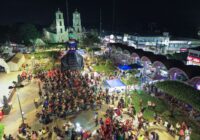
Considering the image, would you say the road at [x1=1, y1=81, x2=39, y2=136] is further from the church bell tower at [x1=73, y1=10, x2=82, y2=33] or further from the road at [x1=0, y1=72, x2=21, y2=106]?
the church bell tower at [x1=73, y1=10, x2=82, y2=33]

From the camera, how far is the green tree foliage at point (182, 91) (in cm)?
1901

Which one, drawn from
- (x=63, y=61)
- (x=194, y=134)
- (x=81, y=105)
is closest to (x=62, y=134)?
A: (x=81, y=105)

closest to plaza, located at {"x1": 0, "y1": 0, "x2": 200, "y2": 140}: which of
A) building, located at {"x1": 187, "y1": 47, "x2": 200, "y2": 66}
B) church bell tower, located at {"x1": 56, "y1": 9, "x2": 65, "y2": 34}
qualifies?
building, located at {"x1": 187, "y1": 47, "x2": 200, "y2": 66}

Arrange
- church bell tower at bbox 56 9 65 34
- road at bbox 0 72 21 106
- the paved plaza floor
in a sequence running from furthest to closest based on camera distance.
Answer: church bell tower at bbox 56 9 65 34, road at bbox 0 72 21 106, the paved plaza floor

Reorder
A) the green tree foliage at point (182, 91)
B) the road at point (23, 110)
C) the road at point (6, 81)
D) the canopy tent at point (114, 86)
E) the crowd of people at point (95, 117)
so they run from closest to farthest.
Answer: the crowd of people at point (95, 117) < the green tree foliage at point (182, 91) < the road at point (23, 110) < the canopy tent at point (114, 86) < the road at point (6, 81)

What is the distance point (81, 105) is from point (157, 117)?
736 centimetres

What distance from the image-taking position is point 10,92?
27172 millimetres

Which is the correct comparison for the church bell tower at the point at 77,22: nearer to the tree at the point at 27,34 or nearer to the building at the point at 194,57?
the tree at the point at 27,34

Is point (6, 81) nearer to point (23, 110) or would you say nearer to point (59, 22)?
point (23, 110)

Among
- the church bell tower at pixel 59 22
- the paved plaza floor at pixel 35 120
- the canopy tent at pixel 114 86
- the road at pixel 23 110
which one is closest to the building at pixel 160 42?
the church bell tower at pixel 59 22

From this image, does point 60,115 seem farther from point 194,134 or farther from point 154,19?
point 154,19

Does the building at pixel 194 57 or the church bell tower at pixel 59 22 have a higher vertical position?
the church bell tower at pixel 59 22

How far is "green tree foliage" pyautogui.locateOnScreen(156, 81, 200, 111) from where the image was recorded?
19.0 m

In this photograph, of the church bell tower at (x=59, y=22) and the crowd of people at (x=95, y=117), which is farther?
the church bell tower at (x=59, y=22)
